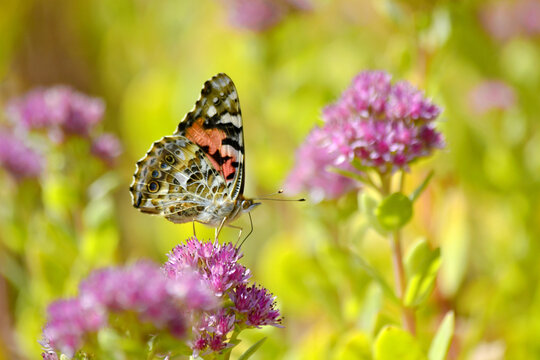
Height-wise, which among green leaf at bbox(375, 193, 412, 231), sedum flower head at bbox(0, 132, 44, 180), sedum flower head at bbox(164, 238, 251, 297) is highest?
sedum flower head at bbox(0, 132, 44, 180)

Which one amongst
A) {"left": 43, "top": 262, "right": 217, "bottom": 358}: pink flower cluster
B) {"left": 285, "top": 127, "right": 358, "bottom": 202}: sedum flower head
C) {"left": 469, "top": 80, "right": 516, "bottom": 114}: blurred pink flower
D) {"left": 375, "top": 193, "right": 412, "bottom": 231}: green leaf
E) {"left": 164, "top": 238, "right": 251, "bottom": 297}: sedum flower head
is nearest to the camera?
{"left": 43, "top": 262, "right": 217, "bottom": 358}: pink flower cluster

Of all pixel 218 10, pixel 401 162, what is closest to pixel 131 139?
pixel 218 10

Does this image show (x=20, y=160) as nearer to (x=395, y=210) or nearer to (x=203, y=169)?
(x=203, y=169)

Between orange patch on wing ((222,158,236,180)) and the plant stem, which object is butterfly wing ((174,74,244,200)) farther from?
the plant stem

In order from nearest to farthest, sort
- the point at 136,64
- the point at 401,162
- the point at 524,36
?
the point at 401,162, the point at 524,36, the point at 136,64

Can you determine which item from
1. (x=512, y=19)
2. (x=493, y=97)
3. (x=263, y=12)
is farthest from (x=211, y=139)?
(x=512, y=19)

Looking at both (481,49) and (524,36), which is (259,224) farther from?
(524,36)

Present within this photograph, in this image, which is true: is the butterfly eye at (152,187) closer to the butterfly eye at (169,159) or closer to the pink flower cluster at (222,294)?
the butterfly eye at (169,159)

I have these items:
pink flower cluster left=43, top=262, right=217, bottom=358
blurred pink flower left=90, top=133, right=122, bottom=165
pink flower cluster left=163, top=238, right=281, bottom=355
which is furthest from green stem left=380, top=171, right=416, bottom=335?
blurred pink flower left=90, top=133, right=122, bottom=165

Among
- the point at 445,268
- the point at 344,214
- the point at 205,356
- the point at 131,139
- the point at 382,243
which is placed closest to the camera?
the point at 205,356

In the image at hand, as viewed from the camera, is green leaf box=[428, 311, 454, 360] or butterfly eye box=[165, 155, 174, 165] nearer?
green leaf box=[428, 311, 454, 360]
